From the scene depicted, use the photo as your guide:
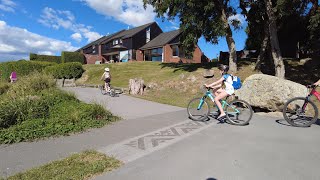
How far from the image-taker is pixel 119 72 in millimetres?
29484

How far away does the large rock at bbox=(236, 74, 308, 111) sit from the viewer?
998 centimetres

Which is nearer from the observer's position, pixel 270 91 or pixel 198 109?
pixel 198 109

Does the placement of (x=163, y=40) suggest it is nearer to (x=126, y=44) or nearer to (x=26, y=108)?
(x=126, y=44)

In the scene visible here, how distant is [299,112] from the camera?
833 cm

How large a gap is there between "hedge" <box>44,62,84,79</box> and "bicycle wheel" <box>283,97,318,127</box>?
23.3 metres

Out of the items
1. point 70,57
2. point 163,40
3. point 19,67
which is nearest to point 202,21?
point 19,67

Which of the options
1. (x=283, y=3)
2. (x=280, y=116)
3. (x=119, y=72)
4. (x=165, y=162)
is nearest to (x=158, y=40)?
(x=119, y=72)

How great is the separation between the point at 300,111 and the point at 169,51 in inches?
1481

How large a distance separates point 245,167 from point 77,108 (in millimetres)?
5506

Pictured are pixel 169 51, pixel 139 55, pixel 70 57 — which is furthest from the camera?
pixel 139 55

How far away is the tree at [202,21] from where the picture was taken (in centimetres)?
1800

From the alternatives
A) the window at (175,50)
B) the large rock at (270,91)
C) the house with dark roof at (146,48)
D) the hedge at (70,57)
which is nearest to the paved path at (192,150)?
the large rock at (270,91)

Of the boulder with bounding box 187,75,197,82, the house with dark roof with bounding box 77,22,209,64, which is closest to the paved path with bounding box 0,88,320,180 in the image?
the boulder with bounding box 187,75,197,82

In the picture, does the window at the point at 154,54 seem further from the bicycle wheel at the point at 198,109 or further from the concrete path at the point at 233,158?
the concrete path at the point at 233,158
